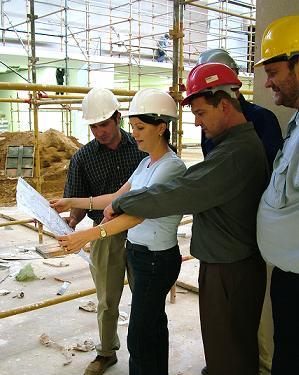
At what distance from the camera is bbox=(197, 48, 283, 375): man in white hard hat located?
2.11 meters

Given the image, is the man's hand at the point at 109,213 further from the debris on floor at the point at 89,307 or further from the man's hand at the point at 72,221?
the debris on floor at the point at 89,307

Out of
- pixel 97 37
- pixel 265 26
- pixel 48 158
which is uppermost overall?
pixel 97 37

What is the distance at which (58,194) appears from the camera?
8.23m

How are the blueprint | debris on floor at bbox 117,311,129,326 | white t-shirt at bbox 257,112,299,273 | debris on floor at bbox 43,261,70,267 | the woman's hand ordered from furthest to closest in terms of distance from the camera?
debris on floor at bbox 43,261,70,267 → debris on floor at bbox 117,311,129,326 → the woman's hand → the blueprint → white t-shirt at bbox 257,112,299,273

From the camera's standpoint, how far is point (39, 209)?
2043 millimetres

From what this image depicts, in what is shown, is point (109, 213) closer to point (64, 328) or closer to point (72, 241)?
point (72, 241)

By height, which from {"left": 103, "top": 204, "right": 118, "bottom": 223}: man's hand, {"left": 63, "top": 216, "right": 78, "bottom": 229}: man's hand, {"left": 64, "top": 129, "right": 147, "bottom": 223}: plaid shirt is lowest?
{"left": 63, "top": 216, "right": 78, "bottom": 229}: man's hand

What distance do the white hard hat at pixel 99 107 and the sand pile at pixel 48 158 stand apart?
585 centimetres

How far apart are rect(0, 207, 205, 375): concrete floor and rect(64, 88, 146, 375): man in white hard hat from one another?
0.37 metres

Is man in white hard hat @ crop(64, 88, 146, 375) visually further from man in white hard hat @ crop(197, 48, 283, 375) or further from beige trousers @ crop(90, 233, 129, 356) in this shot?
man in white hard hat @ crop(197, 48, 283, 375)

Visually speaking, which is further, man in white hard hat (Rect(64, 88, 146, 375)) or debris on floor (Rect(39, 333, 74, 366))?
debris on floor (Rect(39, 333, 74, 366))

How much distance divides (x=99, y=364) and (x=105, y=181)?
1185 mm

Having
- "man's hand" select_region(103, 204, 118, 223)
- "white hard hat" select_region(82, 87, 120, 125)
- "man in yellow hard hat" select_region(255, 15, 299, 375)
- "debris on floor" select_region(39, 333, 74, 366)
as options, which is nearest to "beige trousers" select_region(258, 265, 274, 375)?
"man in yellow hard hat" select_region(255, 15, 299, 375)

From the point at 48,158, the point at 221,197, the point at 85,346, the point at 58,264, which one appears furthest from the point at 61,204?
the point at 48,158
